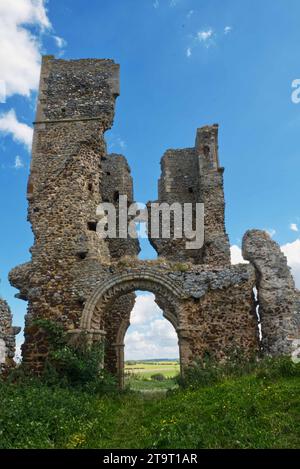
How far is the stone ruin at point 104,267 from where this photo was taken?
12781mm

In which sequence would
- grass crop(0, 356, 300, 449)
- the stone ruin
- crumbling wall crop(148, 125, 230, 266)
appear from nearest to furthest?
grass crop(0, 356, 300, 449), the stone ruin, crumbling wall crop(148, 125, 230, 266)

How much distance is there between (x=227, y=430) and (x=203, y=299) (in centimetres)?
698

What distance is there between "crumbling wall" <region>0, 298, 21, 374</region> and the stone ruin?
4.37 feet

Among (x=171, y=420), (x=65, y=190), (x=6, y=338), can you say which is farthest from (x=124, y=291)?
A: (x=171, y=420)

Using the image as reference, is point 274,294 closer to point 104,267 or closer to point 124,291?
point 124,291

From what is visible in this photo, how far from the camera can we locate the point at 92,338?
12.7 m

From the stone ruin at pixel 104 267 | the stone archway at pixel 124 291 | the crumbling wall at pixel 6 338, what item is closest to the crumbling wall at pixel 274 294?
the stone ruin at pixel 104 267

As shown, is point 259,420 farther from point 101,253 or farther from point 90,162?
point 90,162

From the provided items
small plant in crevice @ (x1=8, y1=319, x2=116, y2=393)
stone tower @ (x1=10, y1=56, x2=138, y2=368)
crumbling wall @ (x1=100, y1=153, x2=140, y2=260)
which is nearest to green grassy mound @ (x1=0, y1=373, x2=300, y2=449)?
small plant in crevice @ (x1=8, y1=319, x2=116, y2=393)

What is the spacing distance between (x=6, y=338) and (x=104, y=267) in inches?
145

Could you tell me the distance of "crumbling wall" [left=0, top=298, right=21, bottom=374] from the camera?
36.9 feet

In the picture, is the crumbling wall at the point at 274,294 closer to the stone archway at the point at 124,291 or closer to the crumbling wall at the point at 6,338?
the stone archway at the point at 124,291

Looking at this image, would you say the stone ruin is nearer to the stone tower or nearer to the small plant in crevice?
the stone tower

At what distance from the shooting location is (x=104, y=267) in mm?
13398
